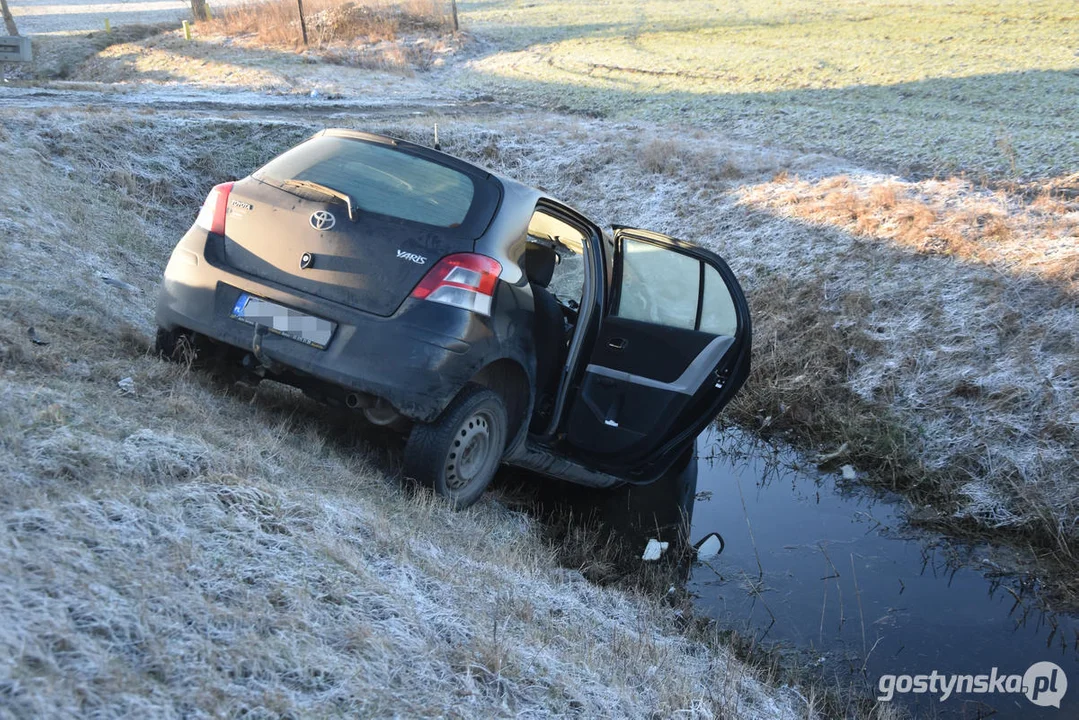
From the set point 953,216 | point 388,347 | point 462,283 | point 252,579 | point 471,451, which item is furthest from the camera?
point 953,216

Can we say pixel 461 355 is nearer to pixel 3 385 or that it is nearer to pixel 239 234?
pixel 239 234

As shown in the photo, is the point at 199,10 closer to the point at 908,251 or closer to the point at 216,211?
the point at 908,251

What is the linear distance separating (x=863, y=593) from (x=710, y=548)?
0.98 meters

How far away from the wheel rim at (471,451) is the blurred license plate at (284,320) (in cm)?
84

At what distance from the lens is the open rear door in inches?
221

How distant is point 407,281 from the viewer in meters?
4.48

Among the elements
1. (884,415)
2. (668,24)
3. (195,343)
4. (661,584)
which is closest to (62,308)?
(195,343)

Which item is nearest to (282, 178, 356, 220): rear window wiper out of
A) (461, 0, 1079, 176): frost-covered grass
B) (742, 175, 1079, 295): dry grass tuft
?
(742, 175, 1079, 295): dry grass tuft

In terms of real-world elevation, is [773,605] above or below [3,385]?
below

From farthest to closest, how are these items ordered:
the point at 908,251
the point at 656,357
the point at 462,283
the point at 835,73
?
the point at 835,73 < the point at 908,251 < the point at 656,357 < the point at 462,283

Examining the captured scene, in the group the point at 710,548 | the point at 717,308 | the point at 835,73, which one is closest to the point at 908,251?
the point at 717,308

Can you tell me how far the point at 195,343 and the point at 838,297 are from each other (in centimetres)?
643

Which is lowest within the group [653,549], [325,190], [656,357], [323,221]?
[653,549]

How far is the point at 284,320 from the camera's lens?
4562 mm
